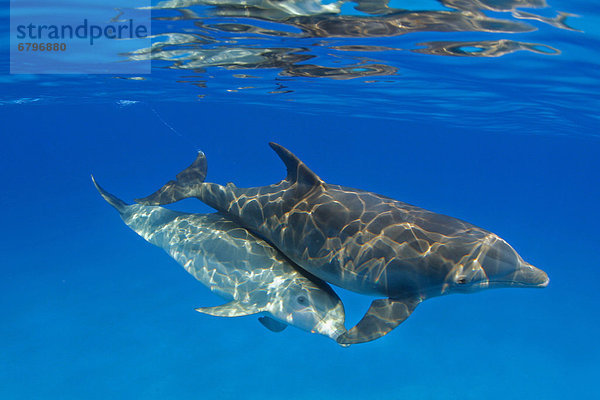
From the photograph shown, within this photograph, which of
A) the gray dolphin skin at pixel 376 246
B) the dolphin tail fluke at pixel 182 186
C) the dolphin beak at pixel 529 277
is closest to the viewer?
the dolphin beak at pixel 529 277

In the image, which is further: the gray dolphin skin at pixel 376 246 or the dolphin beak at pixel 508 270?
the gray dolphin skin at pixel 376 246

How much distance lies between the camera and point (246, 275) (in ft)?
26.6

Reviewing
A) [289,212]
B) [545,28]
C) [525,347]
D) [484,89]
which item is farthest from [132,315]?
[484,89]

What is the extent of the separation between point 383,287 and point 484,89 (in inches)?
576

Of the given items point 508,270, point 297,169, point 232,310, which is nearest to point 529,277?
point 508,270

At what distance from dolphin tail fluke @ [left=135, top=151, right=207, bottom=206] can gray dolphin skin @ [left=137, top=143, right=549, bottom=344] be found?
5.89 feet

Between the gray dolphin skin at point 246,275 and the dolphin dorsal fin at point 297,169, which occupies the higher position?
the dolphin dorsal fin at point 297,169

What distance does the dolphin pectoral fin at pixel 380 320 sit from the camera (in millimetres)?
6172

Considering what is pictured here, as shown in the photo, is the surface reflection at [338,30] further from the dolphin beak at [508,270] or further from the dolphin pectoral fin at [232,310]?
the dolphin pectoral fin at [232,310]

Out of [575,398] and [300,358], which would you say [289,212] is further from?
[575,398]

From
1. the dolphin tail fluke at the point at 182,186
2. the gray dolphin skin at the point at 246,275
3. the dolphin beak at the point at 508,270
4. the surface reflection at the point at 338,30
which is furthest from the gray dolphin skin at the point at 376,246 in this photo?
the surface reflection at the point at 338,30

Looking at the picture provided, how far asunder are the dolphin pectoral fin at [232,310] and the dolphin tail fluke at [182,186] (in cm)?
361

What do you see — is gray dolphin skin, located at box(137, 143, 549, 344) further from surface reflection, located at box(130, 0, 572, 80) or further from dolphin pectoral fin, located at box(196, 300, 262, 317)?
surface reflection, located at box(130, 0, 572, 80)

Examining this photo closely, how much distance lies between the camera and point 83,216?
78.1 feet
